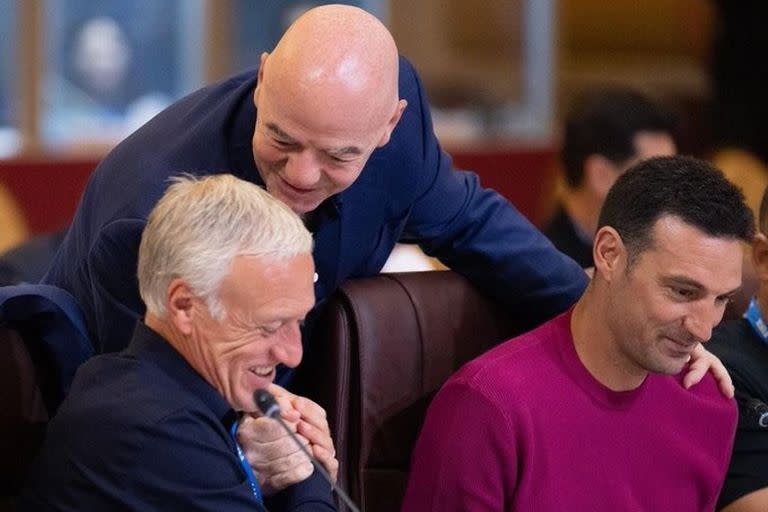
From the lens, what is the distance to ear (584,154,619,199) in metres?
4.05

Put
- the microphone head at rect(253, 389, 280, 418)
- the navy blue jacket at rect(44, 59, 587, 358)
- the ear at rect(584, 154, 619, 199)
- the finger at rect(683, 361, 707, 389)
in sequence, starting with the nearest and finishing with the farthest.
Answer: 1. the microphone head at rect(253, 389, 280, 418)
2. the navy blue jacket at rect(44, 59, 587, 358)
3. the finger at rect(683, 361, 707, 389)
4. the ear at rect(584, 154, 619, 199)

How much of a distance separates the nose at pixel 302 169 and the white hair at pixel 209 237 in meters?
0.18

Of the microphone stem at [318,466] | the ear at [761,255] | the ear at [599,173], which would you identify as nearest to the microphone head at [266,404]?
the microphone stem at [318,466]

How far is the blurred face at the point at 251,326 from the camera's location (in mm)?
1925

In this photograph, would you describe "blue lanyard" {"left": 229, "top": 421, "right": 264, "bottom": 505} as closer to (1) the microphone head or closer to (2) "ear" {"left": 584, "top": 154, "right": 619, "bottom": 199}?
(1) the microphone head

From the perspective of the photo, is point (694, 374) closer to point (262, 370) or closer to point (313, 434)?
point (313, 434)

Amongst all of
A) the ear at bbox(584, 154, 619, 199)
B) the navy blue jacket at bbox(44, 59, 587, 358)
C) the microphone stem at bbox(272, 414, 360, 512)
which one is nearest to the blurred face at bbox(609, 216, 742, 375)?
the navy blue jacket at bbox(44, 59, 587, 358)

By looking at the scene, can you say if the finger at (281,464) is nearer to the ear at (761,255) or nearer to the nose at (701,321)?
the nose at (701,321)

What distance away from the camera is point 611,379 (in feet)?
7.84

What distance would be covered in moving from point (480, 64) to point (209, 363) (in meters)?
5.87

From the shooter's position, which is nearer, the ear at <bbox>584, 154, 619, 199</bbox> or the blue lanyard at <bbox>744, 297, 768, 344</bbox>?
the blue lanyard at <bbox>744, 297, 768, 344</bbox>

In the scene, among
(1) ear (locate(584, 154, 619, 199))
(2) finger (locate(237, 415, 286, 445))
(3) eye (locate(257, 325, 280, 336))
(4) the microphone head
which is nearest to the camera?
(4) the microphone head

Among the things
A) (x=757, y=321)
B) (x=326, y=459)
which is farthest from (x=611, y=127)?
(x=326, y=459)

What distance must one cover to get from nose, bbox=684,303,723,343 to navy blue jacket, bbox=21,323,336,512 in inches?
27.7
